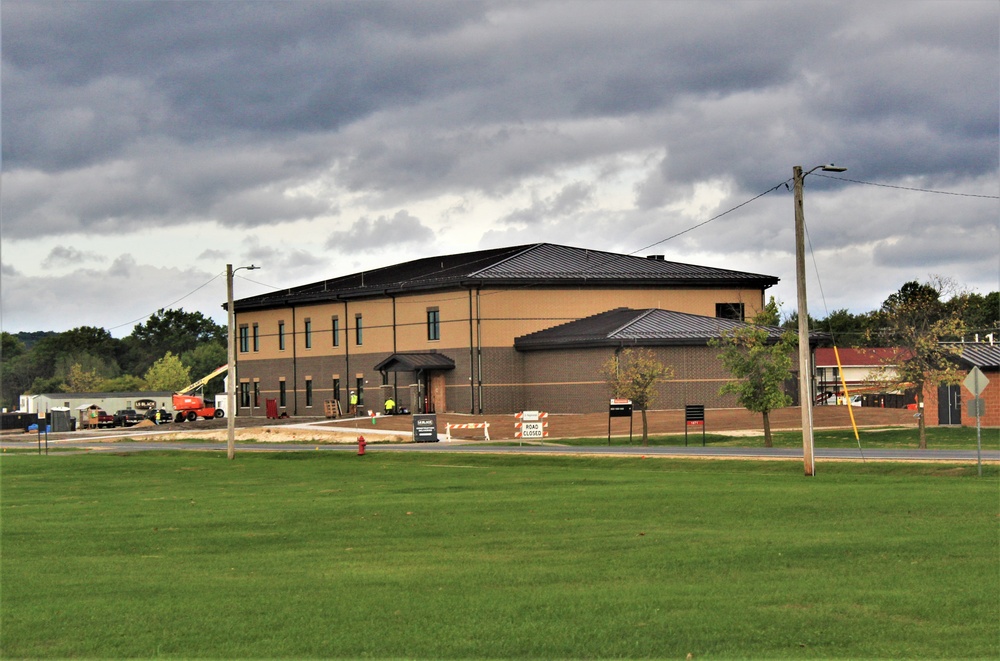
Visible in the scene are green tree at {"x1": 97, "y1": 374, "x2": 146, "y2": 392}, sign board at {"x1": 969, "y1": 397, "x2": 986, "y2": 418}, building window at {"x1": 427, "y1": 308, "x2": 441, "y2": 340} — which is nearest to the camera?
sign board at {"x1": 969, "y1": 397, "x2": 986, "y2": 418}

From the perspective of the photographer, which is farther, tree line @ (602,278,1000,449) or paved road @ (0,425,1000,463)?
tree line @ (602,278,1000,449)

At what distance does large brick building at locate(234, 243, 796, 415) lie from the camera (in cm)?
6944

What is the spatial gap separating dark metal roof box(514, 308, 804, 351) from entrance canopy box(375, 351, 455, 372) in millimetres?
4881

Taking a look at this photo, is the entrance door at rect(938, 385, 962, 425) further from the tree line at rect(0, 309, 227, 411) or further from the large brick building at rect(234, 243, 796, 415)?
the tree line at rect(0, 309, 227, 411)

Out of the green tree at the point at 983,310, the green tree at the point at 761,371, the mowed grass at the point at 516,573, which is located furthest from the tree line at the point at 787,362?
the green tree at the point at 983,310

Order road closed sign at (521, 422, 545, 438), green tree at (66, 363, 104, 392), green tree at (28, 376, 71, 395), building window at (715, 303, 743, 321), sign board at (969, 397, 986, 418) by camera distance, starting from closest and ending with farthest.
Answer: sign board at (969, 397, 986, 418), road closed sign at (521, 422, 545, 438), building window at (715, 303, 743, 321), green tree at (66, 363, 104, 392), green tree at (28, 376, 71, 395)

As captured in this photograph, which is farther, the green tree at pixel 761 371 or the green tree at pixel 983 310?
the green tree at pixel 983 310

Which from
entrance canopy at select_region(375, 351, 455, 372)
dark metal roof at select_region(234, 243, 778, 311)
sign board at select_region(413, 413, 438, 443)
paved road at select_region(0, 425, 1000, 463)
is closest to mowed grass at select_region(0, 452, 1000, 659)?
paved road at select_region(0, 425, 1000, 463)

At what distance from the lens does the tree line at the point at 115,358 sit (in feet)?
490

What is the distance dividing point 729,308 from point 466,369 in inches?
777

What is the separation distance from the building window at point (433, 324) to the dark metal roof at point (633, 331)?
5562 mm

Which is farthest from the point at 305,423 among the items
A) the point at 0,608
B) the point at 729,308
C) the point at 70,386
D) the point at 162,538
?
the point at 70,386

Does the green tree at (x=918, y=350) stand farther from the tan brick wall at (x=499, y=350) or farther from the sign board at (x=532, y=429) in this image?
the tan brick wall at (x=499, y=350)

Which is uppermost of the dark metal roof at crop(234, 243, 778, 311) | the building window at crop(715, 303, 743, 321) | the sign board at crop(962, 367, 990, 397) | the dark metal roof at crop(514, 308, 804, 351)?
the dark metal roof at crop(234, 243, 778, 311)
